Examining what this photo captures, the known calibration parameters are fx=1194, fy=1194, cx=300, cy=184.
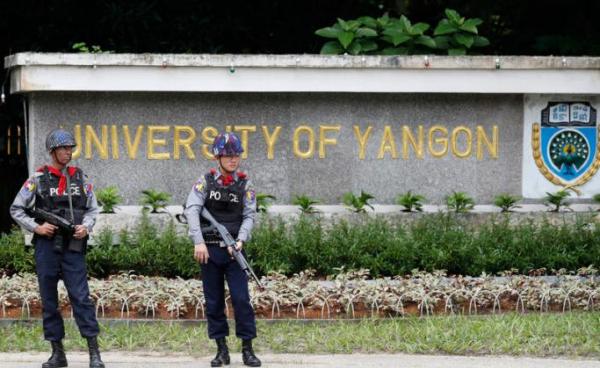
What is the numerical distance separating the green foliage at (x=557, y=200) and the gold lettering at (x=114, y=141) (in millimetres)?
4903

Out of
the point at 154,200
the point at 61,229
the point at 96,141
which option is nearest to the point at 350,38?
the point at 154,200

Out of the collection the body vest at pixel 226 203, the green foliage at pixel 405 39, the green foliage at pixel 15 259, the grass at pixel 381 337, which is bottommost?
the grass at pixel 381 337

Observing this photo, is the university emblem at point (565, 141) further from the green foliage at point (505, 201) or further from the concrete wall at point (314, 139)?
the green foliage at point (505, 201)

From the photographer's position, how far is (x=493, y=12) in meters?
17.0

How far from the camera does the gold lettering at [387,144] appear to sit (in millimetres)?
13531

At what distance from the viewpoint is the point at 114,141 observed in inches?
521

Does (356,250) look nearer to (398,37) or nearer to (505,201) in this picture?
(505,201)

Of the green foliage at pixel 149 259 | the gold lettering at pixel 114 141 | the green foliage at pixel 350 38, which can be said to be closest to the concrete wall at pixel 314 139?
the gold lettering at pixel 114 141

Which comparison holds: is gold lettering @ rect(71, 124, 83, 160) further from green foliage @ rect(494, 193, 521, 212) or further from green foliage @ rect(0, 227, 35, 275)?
green foliage @ rect(494, 193, 521, 212)

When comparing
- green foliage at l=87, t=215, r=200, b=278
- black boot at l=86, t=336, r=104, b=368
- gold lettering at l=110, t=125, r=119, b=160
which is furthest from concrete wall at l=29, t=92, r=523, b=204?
black boot at l=86, t=336, r=104, b=368

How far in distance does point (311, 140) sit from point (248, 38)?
5.02 m

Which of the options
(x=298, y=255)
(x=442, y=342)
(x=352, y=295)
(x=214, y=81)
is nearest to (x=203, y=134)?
(x=214, y=81)

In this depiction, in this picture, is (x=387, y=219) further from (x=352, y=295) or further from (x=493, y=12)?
(x=493, y=12)

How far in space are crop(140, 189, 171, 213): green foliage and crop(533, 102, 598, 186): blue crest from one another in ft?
14.0
